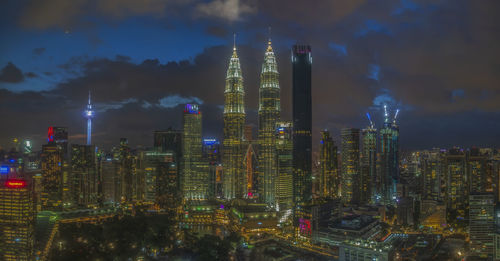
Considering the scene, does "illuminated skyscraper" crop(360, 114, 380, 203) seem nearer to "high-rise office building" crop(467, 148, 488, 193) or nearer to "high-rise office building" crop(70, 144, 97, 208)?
"high-rise office building" crop(467, 148, 488, 193)

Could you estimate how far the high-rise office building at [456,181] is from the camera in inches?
1129

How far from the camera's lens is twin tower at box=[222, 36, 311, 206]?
34031 millimetres

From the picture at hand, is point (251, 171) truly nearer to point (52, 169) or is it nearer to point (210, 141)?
point (210, 141)

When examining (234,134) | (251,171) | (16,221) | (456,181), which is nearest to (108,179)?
(234,134)

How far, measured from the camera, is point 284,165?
3362 centimetres

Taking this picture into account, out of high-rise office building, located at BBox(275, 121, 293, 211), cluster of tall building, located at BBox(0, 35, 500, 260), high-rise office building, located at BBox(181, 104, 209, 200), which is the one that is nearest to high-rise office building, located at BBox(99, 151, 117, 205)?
cluster of tall building, located at BBox(0, 35, 500, 260)

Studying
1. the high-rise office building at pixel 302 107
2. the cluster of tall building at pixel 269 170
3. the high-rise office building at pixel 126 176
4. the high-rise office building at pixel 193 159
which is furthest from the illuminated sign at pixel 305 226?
the high-rise office building at pixel 126 176

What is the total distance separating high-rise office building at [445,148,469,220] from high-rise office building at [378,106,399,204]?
508 centimetres

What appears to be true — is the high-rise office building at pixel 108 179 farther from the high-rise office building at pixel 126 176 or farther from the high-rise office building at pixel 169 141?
the high-rise office building at pixel 169 141

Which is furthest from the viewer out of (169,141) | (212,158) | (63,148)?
(212,158)

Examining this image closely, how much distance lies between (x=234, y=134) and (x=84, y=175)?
13.6 m

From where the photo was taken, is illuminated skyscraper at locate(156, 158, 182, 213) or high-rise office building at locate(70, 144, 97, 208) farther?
illuminated skyscraper at locate(156, 158, 182, 213)

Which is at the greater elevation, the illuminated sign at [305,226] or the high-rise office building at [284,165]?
the high-rise office building at [284,165]

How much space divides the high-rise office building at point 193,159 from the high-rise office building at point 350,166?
13.4 metres
